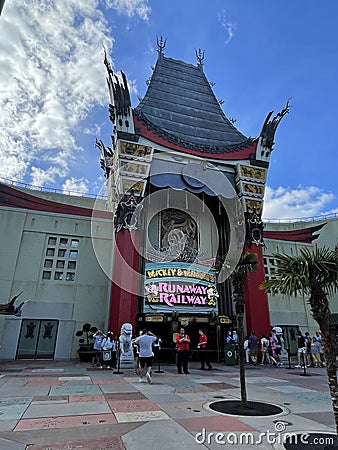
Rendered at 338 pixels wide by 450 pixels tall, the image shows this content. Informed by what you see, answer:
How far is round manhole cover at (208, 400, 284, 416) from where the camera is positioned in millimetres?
5928

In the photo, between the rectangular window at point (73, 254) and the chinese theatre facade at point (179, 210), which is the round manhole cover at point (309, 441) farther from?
the rectangular window at point (73, 254)

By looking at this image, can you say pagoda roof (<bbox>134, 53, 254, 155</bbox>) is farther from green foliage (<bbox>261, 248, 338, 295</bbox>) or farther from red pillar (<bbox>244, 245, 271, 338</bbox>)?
green foliage (<bbox>261, 248, 338, 295</bbox>)

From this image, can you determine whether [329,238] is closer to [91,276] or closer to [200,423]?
[91,276]

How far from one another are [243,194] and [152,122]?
8.80 m

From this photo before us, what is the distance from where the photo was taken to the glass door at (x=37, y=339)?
18625 millimetres

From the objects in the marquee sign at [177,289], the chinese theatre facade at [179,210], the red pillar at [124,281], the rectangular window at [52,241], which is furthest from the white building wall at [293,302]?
the rectangular window at [52,241]

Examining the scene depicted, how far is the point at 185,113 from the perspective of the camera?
83.1 feet

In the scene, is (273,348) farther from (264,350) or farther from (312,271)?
(312,271)

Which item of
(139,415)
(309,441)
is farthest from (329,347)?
(139,415)

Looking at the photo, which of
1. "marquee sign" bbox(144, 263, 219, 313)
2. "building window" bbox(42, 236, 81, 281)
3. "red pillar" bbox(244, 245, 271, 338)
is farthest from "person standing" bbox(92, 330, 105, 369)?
"red pillar" bbox(244, 245, 271, 338)

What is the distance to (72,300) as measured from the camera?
2041 cm

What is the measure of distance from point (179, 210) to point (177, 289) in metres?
6.76

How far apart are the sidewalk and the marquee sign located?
29.6 ft

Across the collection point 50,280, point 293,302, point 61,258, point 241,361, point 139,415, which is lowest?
point 139,415
